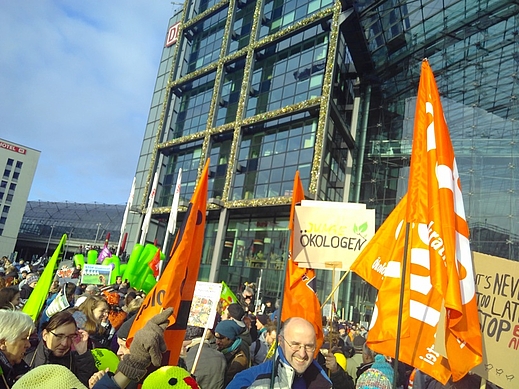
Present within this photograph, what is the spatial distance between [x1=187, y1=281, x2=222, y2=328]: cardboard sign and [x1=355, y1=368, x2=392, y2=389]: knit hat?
2.74 metres

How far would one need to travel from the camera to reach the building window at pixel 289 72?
887 inches

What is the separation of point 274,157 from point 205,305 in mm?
17392

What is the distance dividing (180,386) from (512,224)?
58.8 ft

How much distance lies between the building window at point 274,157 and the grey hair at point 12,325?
1826cm

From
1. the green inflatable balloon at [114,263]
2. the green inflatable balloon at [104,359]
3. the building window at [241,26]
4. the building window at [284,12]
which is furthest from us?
the building window at [241,26]

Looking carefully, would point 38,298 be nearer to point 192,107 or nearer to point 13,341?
point 13,341

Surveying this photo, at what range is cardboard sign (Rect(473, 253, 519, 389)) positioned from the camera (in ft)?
12.8

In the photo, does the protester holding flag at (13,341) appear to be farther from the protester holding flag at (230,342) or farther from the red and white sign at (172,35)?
the red and white sign at (172,35)

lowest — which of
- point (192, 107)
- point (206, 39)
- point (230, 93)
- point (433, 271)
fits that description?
point (433, 271)

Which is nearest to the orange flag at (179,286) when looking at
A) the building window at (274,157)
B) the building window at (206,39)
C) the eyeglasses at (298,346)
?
the eyeglasses at (298,346)

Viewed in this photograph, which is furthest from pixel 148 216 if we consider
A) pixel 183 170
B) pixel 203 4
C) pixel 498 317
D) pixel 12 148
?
pixel 12 148

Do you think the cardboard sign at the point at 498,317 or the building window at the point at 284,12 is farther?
the building window at the point at 284,12

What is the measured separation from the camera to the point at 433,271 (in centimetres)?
354

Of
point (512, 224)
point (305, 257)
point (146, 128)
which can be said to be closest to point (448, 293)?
point (305, 257)
